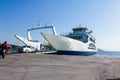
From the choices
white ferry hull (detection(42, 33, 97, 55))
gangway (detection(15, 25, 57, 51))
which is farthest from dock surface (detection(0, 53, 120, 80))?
gangway (detection(15, 25, 57, 51))

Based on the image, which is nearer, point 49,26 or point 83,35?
point 83,35

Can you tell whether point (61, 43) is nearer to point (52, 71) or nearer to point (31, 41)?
point (31, 41)

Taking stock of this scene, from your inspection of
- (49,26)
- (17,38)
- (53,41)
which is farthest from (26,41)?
(53,41)

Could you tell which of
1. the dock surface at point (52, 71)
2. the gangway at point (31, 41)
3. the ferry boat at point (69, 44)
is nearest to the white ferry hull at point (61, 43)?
the ferry boat at point (69, 44)

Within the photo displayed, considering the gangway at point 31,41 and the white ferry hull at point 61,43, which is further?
the gangway at point 31,41

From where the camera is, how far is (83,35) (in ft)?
173

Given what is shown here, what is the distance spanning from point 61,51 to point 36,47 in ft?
56.5

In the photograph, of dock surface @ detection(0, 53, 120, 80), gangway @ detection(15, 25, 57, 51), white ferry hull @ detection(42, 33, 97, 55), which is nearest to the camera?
dock surface @ detection(0, 53, 120, 80)

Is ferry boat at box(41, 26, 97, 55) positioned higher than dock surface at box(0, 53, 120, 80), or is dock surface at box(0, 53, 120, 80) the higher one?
ferry boat at box(41, 26, 97, 55)

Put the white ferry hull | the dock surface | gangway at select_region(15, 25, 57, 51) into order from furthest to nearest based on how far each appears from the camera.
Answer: gangway at select_region(15, 25, 57, 51) < the white ferry hull < the dock surface

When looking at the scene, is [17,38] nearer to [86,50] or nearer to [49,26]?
[49,26]

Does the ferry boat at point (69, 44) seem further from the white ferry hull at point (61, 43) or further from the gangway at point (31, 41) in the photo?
the gangway at point (31, 41)

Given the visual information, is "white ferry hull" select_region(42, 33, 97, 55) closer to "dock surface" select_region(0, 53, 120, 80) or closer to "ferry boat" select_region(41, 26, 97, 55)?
"ferry boat" select_region(41, 26, 97, 55)

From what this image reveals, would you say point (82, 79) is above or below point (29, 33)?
below
